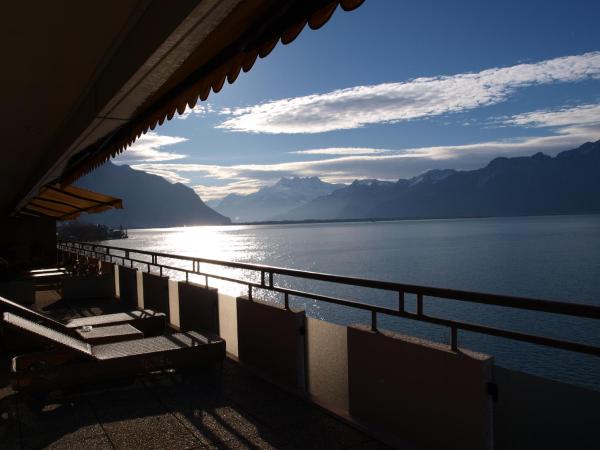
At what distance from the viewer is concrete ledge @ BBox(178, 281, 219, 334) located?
7094 millimetres

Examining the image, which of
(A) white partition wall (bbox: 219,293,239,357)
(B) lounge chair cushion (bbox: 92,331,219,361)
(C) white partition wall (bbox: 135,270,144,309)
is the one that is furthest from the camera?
(C) white partition wall (bbox: 135,270,144,309)

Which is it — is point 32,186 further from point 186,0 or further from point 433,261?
point 433,261

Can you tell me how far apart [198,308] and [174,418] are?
115 inches

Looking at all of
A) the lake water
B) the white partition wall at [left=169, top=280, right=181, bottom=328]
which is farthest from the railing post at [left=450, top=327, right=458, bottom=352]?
the lake water

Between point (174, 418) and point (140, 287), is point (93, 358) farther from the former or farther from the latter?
point (140, 287)

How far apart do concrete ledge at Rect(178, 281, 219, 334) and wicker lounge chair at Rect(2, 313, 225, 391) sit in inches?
43.9

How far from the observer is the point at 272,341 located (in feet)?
18.5

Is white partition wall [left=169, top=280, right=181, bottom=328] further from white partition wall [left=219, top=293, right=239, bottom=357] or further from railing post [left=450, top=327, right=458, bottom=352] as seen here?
railing post [left=450, top=327, right=458, bottom=352]

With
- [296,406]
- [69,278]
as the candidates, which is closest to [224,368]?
[296,406]

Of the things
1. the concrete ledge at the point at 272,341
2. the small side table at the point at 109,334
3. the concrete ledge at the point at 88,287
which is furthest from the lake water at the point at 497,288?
the small side table at the point at 109,334

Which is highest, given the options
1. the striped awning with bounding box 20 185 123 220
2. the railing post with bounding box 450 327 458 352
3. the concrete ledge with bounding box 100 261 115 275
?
the striped awning with bounding box 20 185 123 220

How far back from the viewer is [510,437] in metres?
3.38

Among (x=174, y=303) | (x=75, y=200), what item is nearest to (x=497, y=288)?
(x=75, y=200)

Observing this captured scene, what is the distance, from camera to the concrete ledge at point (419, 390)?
3434mm
